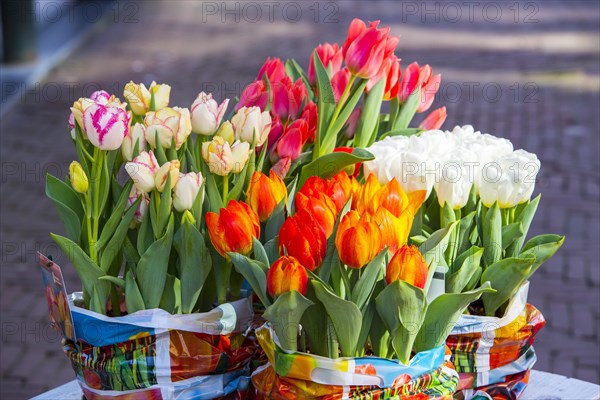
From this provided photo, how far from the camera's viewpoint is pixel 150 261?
1.39 meters

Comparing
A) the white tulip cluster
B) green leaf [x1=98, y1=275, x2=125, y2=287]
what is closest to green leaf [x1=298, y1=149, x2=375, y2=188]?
the white tulip cluster

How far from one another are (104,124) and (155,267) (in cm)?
23

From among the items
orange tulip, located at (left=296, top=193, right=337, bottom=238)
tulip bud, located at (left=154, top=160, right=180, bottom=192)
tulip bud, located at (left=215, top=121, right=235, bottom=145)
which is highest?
tulip bud, located at (left=215, top=121, right=235, bottom=145)

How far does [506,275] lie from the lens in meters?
1.45

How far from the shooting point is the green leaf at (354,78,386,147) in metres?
1.68

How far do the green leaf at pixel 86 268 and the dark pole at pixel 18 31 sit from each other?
20.3ft

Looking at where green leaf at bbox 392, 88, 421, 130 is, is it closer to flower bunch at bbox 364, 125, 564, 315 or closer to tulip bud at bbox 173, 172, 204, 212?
flower bunch at bbox 364, 125, 564, 315

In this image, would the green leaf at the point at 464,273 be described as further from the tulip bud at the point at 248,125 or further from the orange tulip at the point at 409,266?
the tulip bud at the point at 248,125

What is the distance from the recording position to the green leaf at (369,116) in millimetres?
1679

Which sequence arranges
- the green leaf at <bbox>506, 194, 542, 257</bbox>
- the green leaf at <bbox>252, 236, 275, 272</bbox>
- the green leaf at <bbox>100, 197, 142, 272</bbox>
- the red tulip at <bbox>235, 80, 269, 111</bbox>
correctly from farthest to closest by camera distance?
1. the red tulip at <bbox>235, 80, 269, 111</bbox>
2. the green leaf at <bbox>506, 194, 542, 257</bbox>
3. the green leaf at <bbox>100, 197, 142, 272</bbox>
4. the green leaf at <bbox>252, 236, 275, 272</bbox>

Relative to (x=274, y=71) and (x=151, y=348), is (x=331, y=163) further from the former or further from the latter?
(x=151, y=348)

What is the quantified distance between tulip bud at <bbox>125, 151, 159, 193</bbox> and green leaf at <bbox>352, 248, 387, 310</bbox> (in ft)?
1.17

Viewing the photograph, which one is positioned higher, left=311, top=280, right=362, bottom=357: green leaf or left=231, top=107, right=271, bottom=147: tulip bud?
left=231, top=107, right=271, bottom=147: tulip bud

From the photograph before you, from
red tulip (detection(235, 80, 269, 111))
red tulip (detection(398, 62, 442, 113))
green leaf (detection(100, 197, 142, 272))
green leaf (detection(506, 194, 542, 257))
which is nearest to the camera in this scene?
green leaf (detection(100, 197, 142, 272))
